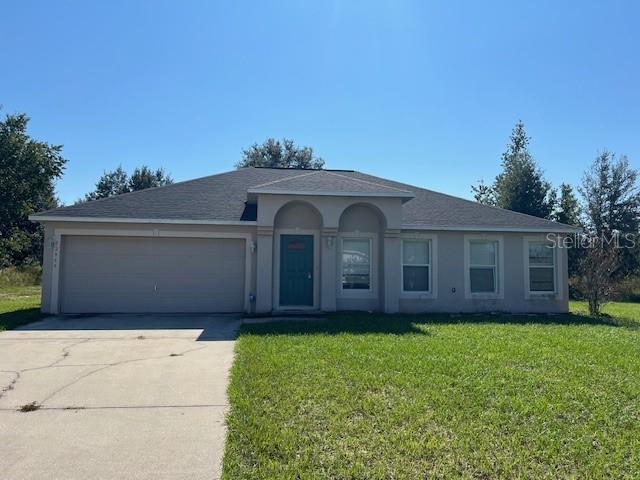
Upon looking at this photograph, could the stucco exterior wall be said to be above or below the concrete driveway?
above

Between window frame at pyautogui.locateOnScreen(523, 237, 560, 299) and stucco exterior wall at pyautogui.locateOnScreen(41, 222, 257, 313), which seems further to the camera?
window frame at pyautogui.locateOnScreen(523, 237, 560, 299)

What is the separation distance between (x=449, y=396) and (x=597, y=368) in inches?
116

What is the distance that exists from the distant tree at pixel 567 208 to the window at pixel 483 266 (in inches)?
760

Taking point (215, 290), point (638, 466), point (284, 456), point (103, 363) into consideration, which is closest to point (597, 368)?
point (638, 466)

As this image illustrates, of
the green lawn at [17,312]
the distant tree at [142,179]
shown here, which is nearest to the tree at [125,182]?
the distant tree at [142,179]

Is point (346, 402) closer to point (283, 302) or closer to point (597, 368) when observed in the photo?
point (597, 368)

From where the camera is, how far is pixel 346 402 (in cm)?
482

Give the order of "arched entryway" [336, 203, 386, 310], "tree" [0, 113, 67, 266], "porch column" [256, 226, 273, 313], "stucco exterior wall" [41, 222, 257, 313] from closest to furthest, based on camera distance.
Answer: "porch column" [256, 226, 273, 313] < "stucco exterior wall" [41, 222, 257, 313] < "arched entryway" [336, 203, 386, 310] < "tree" [0, 113, 67, 266]

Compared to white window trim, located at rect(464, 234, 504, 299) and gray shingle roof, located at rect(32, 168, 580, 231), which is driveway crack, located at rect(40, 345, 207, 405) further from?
white window trim, located at rect(464, 234, 504, 299)

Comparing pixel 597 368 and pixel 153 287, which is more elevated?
pixel 153 287

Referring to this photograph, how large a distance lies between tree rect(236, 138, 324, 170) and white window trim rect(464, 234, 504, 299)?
3163 cm

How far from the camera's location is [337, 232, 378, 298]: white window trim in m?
12.5

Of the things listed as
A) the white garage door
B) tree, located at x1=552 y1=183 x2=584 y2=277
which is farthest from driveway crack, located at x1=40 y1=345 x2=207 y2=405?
tree, located at x1=552 y1=183 x2=584 y2=277

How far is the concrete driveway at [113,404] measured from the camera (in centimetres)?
358
